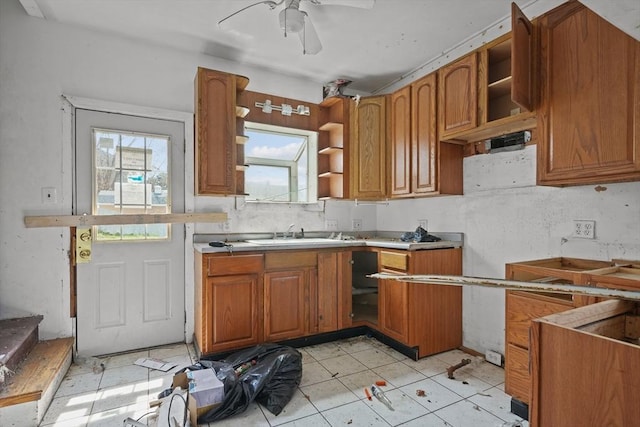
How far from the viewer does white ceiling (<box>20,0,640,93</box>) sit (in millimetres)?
2348

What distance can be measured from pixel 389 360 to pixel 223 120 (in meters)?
2.46

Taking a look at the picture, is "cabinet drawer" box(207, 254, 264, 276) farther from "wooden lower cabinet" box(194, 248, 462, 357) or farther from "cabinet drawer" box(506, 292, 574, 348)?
"cabinet drawer" box(506, 292, 574, 348)

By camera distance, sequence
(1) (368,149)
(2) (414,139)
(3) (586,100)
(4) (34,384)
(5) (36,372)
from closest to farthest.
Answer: (3) (586,100)
(4) (34,384)
(5) (36,372)
(2) (414,139)
(1) (368,149)

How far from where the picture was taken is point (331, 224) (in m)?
3.68

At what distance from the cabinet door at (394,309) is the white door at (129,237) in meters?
1.82

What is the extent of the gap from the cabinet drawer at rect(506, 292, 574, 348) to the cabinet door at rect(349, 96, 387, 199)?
66.1 inches

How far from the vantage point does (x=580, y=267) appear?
2018 millimetres

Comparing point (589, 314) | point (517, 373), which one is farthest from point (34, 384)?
point (517, 373)

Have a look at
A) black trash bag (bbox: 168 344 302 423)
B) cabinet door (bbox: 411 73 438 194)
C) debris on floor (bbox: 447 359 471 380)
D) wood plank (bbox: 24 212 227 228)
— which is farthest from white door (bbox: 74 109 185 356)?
debris on floor (bbox: 447 359 471 380)

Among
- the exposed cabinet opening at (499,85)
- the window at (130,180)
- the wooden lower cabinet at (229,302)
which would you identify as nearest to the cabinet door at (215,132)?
the window at (130,180)

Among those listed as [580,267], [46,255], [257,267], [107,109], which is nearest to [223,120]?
[107,109]

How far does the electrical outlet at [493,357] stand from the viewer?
98.6 inches

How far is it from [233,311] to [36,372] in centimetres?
122

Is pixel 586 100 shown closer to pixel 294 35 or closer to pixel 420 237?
pixel 420 237
